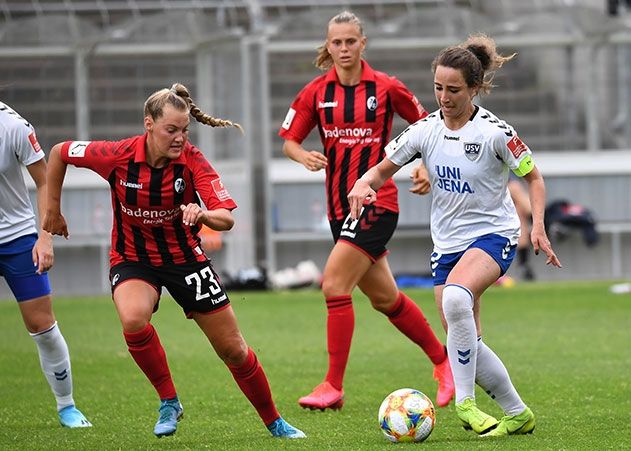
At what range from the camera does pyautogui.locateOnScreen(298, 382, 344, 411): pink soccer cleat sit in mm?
8117

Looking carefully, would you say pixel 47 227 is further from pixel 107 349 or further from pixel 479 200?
pixel 107 349

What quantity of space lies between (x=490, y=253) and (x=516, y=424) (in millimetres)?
846

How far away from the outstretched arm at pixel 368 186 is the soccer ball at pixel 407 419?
92 cm

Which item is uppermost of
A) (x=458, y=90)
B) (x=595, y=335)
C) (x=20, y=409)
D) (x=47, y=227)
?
(x=458, y=90)

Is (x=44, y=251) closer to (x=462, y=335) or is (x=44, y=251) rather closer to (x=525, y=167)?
(x=462, y=335)

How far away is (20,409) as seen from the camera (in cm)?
850

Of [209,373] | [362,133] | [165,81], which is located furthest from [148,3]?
[362,133]

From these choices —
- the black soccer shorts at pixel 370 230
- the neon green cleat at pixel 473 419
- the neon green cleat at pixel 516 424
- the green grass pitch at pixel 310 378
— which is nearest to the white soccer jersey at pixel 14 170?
the green grass pitch at pixel 310 378

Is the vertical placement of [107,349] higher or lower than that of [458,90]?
lower

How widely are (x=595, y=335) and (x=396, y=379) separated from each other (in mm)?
3805

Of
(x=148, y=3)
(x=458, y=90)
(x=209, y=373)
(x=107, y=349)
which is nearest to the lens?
(x=458, y=90)

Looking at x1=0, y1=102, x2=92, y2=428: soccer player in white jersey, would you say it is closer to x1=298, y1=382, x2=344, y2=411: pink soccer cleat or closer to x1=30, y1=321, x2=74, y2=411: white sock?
x1=30, y1=321, x2=74, y2=411: white sock

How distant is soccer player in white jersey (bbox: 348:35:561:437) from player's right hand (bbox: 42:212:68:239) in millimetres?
1518

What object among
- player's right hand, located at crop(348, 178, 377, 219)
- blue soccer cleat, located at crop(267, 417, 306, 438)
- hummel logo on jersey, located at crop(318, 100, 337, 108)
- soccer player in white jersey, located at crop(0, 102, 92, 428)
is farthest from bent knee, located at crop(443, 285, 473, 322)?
hummel logo on jersey, located at crop(318, 100, 337, 108)
